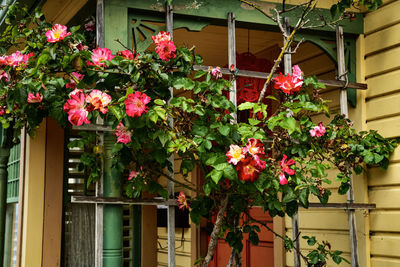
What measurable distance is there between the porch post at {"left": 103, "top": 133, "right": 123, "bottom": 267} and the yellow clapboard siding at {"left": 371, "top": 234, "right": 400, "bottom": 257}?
2.26 meters

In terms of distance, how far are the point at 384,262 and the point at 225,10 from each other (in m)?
2.54

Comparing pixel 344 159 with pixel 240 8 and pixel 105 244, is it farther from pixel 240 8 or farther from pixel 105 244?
pixel 105 244

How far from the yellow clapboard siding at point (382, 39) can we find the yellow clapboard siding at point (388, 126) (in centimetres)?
65

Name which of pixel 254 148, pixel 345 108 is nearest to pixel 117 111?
pixel 254 148

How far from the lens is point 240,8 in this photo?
510 cm

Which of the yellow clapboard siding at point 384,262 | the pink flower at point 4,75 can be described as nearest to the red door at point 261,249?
the yellow clapboard siding at point 384,262

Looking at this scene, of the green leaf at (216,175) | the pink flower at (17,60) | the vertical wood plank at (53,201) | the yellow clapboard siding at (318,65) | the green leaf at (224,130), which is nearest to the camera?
the green leaf at (216,175)

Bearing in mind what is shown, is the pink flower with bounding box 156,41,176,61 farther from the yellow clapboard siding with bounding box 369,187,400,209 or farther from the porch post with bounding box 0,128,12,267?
the porch post with bounding box 0,128,12,267

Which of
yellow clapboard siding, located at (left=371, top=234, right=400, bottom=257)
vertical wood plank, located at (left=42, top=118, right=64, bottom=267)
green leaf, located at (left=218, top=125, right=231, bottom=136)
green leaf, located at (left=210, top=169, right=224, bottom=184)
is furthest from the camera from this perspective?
vertical wood plank, located at (left=42, top=118, right=64, bottom=267)

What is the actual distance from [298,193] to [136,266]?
5258mm

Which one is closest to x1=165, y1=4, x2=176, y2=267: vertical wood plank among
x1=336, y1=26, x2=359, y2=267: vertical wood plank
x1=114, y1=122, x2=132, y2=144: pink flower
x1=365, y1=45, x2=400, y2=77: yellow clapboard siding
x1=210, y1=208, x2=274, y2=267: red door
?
x1=114, y1=122, x2=132, y2=144: pink flower

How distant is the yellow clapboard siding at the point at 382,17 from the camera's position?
17.1 feet

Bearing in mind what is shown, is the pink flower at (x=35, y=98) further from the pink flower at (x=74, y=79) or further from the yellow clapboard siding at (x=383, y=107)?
the yellow clapboard siding at (x=383, y=107)

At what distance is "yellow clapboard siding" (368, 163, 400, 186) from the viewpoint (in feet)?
16.6
